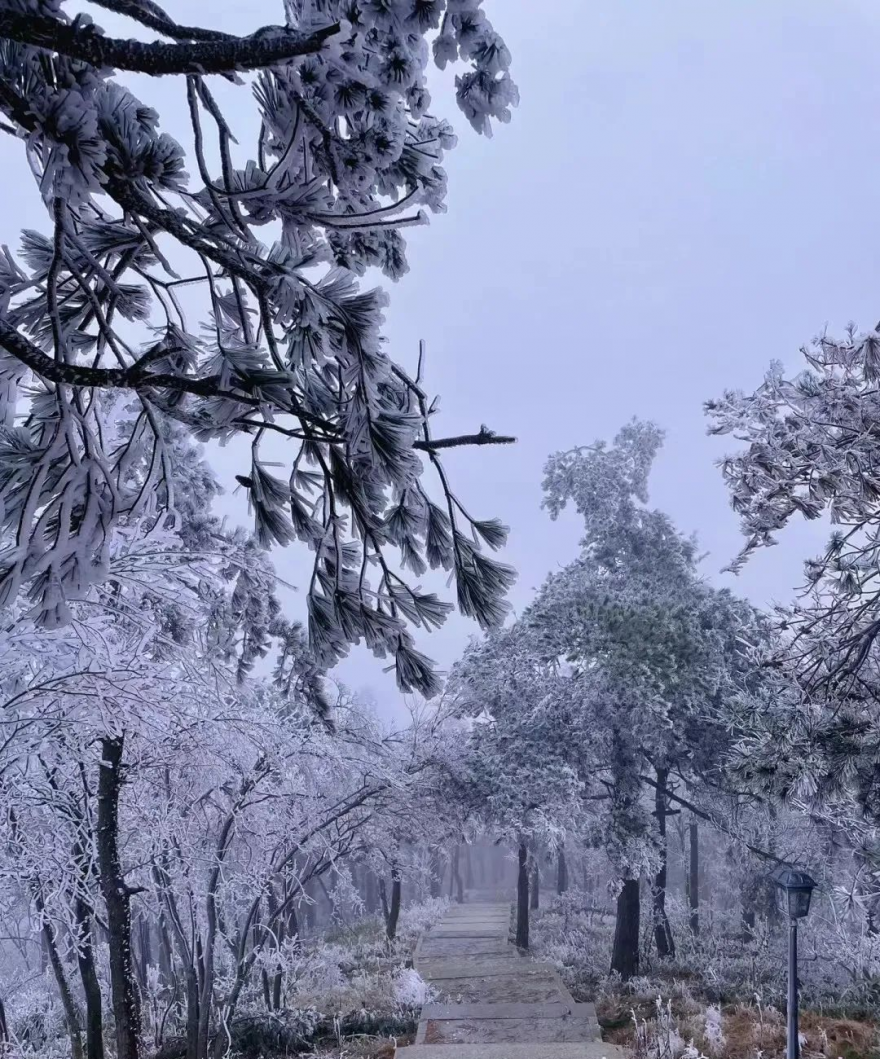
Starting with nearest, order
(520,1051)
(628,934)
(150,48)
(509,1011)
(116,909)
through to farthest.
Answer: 1. (150,48)
2. (116,909)
3. (520,1051)
4. (509,1011)
5. (628,934)

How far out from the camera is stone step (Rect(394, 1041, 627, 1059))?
9711 mm

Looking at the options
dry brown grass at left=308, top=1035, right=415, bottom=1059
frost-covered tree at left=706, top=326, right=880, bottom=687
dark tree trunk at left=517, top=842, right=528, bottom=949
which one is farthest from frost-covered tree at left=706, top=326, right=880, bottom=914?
dark tree trunk at left=517, top=842, right=528, bottom=949

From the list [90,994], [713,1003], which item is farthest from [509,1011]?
[90,994]

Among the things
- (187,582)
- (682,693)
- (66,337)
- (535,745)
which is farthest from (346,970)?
(66,337)

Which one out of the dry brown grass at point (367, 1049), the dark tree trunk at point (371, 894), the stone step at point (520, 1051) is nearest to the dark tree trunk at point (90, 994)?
the stone step at point (520, 1051)

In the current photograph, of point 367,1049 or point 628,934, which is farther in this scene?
point 628,934

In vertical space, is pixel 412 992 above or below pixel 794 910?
below

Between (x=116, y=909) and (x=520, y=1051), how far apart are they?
5.32 metres

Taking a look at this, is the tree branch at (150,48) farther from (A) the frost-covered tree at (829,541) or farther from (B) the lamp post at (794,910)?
(B) the lamp post at (794,910)

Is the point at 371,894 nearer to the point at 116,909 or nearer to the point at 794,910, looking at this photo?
the point at 794,910

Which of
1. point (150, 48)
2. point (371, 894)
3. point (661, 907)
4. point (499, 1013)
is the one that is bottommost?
point (371, 894)

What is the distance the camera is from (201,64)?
125 cm

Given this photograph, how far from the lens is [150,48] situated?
127 cm

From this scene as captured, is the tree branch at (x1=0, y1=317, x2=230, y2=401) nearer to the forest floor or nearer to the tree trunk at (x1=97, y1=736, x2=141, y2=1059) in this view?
the tree trunk at (x1=97, y1=736, x2=141, y2=1059)
